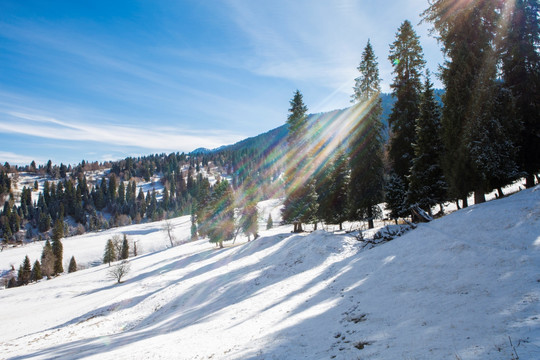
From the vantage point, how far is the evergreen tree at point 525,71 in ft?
57.3

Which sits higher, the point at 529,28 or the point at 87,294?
the point at 529,28

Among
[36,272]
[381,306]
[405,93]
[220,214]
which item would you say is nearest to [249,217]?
[220,214]

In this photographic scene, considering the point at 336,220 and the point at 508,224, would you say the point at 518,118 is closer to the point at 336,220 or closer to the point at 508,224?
the point at 508,224

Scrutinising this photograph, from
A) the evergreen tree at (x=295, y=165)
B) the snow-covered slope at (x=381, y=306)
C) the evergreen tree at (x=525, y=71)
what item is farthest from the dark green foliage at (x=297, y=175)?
the evergreen tree at (x=525, y=71)

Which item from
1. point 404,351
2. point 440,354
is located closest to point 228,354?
point 404,351

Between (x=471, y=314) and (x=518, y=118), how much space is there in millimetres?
17252

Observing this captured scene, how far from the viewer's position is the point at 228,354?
8375 millimetres

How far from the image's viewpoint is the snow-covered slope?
222 inches

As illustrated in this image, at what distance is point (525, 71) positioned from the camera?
18.4 metres

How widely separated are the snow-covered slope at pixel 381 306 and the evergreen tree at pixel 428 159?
7.52 metres

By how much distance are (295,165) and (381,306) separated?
81.6ft

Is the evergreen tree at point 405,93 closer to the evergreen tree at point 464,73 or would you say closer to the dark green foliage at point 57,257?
the evergreen tree at point 464,73

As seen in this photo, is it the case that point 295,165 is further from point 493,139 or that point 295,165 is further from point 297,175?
point 493,139

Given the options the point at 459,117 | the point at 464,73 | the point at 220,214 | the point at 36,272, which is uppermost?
the point at 464,73
